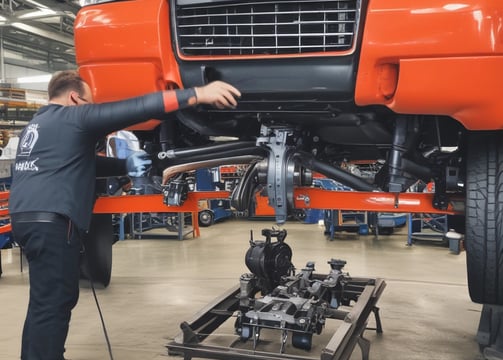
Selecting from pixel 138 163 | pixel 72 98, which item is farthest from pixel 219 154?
pixel 72 98

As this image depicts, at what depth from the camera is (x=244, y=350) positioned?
2.16 metres

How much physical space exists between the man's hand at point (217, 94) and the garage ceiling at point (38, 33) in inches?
418

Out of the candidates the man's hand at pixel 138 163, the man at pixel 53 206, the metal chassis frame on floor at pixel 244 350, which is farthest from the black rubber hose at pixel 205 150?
the metal chassis frame on floor at pixel 244 350

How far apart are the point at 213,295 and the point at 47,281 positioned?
2.24m

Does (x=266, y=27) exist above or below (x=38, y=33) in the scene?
below

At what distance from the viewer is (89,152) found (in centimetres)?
205

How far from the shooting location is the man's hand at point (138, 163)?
2.38 metres

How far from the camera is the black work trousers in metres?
1.90

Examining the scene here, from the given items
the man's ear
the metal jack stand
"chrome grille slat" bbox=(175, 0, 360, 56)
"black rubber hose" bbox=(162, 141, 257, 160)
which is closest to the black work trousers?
the man's ear

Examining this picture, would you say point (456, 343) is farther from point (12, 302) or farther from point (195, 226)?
point (195, 226)

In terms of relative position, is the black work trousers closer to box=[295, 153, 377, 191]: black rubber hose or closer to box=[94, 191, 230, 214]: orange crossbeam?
box=[94, 191, 230, 214]: orange crossbeam

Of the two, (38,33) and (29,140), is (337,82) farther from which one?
(38,33)

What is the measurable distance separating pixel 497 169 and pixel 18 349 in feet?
8.90

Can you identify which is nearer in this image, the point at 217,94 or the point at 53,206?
the point at 217,94
